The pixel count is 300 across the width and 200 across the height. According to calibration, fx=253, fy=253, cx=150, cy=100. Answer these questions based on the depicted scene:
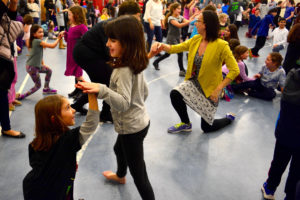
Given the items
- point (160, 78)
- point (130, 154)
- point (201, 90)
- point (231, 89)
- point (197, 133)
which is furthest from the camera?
point (160, 78)

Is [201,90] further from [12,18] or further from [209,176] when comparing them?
[12,18]

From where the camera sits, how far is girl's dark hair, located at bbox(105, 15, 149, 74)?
5.30 feet

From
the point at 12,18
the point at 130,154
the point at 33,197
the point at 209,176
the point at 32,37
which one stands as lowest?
the point at 209,176

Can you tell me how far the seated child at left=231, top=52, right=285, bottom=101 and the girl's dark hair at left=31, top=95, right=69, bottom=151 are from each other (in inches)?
168

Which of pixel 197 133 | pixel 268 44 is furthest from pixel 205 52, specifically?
pixel 268 44

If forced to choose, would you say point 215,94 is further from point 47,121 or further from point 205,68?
point 47,121

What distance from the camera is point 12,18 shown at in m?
2.84

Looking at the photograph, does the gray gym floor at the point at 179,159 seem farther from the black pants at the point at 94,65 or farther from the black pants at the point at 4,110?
the black pants at the point at 94,65

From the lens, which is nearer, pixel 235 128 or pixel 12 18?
pixel 12 18

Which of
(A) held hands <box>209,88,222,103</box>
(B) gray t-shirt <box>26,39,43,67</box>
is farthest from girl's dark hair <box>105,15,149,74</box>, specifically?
(B) gray t-shirt <box>26,39,43,67</box>

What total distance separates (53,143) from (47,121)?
15cm

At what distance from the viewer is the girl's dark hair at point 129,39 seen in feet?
5.30

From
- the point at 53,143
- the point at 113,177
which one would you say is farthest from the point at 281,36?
the point at 53,143

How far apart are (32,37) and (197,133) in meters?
3.13
